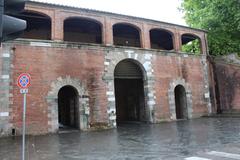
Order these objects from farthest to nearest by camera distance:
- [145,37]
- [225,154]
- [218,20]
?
[218,20] < [145,37] < [225,154]

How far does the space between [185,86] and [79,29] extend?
30.6ft

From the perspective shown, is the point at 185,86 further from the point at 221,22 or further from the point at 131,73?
the point at 221,22

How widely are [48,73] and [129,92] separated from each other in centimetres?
881

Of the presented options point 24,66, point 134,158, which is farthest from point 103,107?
point 134,158

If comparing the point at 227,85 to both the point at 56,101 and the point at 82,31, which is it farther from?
the point at 56,101

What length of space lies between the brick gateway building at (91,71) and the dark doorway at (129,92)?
0.23 feet

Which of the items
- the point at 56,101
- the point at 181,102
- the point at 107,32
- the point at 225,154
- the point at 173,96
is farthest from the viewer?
the point at 181,102

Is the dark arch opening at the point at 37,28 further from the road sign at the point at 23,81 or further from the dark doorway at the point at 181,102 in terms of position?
the dark doorway at the point at 181,102

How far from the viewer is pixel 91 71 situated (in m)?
12.5

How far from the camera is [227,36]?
19.6 metres

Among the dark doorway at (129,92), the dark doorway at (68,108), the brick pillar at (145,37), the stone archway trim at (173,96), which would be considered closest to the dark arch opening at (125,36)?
the brick pillar at (145,37)

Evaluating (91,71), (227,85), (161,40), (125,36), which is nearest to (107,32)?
(91,71)

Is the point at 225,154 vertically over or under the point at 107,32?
under

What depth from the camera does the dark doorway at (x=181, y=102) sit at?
16.1 metres
